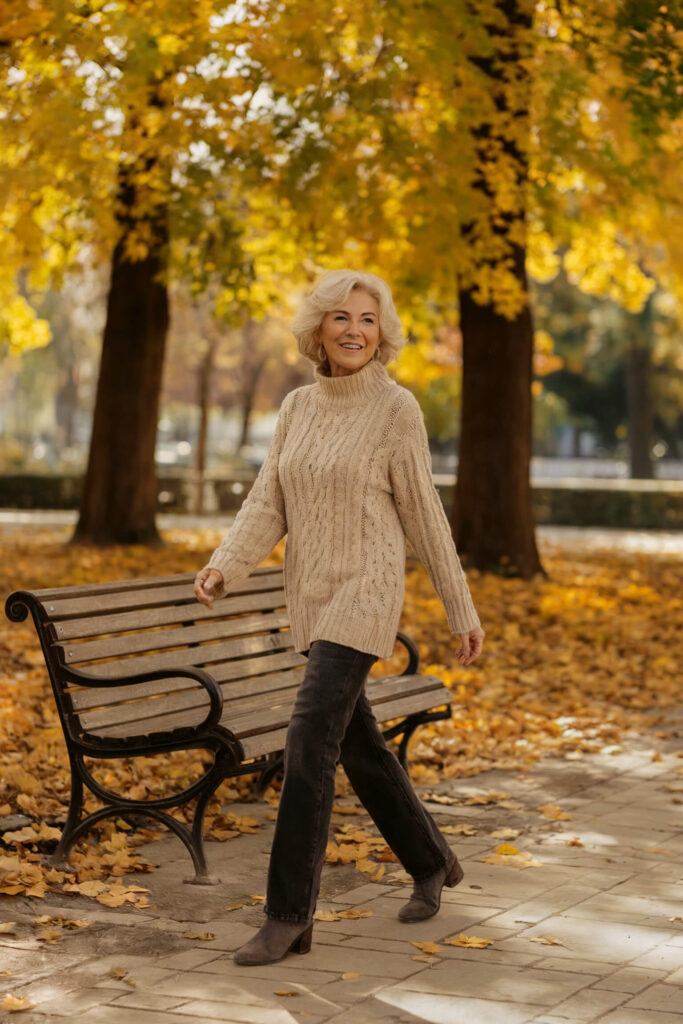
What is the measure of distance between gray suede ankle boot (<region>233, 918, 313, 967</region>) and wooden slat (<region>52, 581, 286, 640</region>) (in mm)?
1233

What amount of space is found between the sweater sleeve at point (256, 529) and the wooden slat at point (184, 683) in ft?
2.06

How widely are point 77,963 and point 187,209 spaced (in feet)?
37.5

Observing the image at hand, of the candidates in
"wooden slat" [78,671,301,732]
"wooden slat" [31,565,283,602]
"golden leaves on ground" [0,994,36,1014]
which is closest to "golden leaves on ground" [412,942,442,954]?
"golden leaves on ground" [0,994,36,1014]

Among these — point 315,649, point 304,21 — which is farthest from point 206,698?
point 304,21

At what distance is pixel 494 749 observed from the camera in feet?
24.4

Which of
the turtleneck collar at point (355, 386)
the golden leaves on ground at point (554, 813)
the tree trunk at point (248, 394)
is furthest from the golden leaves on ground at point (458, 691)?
the tree trunk at point (248, 394)

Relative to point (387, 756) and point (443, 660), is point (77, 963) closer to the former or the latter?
point (387, 756)

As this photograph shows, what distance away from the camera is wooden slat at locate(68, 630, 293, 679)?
5.41 metres

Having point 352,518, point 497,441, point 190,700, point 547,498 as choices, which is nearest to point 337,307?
Result: point 352,518

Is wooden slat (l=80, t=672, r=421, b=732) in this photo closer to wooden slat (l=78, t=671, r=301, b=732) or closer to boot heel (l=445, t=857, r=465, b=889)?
wooden slat (l=78, t=671, r=301, b=732)

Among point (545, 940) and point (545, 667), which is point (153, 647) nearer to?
point (545, 940)

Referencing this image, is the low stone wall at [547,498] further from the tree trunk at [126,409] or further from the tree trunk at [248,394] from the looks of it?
the tree trunk at [248,394]

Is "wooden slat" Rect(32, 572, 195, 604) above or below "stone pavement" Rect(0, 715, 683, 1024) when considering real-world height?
above

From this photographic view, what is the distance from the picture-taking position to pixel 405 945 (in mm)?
4281
